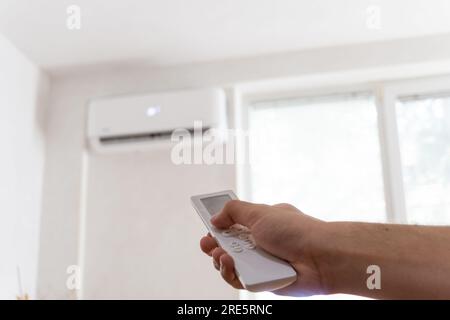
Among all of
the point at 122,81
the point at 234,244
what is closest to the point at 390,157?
the point at 122,81

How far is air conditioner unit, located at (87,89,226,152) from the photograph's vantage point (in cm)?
195

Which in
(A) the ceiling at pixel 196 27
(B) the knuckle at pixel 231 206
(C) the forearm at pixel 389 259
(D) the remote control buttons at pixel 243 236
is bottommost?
(C) the forearm at pixel 389 259

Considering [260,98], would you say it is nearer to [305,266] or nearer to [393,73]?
[393,73]

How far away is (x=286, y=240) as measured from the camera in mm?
811

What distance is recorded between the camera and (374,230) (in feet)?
2.44

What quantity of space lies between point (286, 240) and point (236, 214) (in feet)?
0.39

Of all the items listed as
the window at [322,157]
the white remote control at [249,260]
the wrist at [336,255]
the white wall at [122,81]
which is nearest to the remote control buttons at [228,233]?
the white remote control at [249,260]

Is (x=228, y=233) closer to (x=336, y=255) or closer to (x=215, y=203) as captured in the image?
(x=215, y=203)

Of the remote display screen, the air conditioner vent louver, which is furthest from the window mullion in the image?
the remote display screen

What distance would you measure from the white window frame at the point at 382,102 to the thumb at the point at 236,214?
1.04 meters

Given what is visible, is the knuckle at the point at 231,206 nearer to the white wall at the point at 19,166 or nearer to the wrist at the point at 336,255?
the wrist at the point at 336,255

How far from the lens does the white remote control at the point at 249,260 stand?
0.73 metres

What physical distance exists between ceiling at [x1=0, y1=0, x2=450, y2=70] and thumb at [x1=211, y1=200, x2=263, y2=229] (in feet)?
3.34
